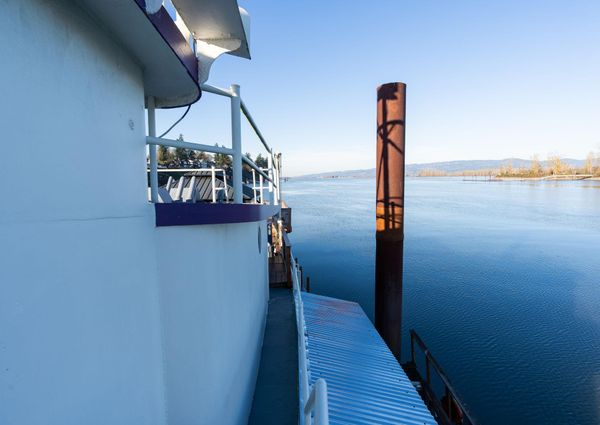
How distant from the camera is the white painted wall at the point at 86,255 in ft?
3.97

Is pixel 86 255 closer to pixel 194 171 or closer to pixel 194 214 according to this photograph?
pixel 194 214

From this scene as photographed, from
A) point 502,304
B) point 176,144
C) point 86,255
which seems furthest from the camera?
point 502,304

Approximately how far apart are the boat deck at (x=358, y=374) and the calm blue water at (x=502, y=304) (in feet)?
19.2

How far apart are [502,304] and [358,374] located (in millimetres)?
14826

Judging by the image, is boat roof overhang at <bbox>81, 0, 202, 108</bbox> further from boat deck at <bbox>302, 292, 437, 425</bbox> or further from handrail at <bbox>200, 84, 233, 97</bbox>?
boat deck at <bbox>302, 292, 437, 425</bbox>

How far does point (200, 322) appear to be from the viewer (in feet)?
8.36

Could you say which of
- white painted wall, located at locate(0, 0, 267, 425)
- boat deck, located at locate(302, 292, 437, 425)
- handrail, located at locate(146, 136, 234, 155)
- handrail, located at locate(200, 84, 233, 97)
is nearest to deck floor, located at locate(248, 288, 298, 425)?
boat deck, located at locate(302, 292, 437, 425)

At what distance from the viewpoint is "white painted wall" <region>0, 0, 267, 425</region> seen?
3.97 ft

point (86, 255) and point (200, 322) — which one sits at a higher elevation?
point (86, 255)

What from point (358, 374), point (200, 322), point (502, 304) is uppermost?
point (200, 322)

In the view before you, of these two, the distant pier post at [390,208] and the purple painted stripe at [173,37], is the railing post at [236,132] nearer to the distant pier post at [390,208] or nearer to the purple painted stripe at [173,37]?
the purple painted stripe at [173,37]

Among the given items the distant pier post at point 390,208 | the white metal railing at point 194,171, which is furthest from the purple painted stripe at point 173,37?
the distant pier post at point 390,208

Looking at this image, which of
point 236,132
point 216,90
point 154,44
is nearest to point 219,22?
point 216,90

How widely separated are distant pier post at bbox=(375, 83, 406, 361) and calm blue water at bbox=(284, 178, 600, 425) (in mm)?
5309
